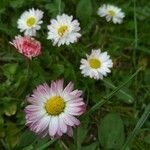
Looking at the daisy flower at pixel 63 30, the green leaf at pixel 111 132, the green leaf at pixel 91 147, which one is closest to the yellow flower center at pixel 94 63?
the daisy flower at pixel 63 30

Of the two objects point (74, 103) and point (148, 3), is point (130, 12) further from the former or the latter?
point (74, 103)

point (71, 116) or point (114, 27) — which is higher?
point (114, 27)

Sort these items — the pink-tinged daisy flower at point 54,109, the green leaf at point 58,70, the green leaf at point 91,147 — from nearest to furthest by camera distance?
the pink-tinged daisy flower at point 54,109
the green leaf at point 91,147
the green leaf at point 58,70

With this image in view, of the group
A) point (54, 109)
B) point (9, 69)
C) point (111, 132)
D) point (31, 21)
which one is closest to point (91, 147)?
point (111, 132)

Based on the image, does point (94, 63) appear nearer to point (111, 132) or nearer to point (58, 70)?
point (58, 70)

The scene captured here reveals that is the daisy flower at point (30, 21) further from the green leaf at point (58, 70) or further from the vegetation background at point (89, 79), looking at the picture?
the green leaf at point (58, 70)

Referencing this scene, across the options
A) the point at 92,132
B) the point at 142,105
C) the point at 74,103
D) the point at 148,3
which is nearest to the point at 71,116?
the point at 74,103
